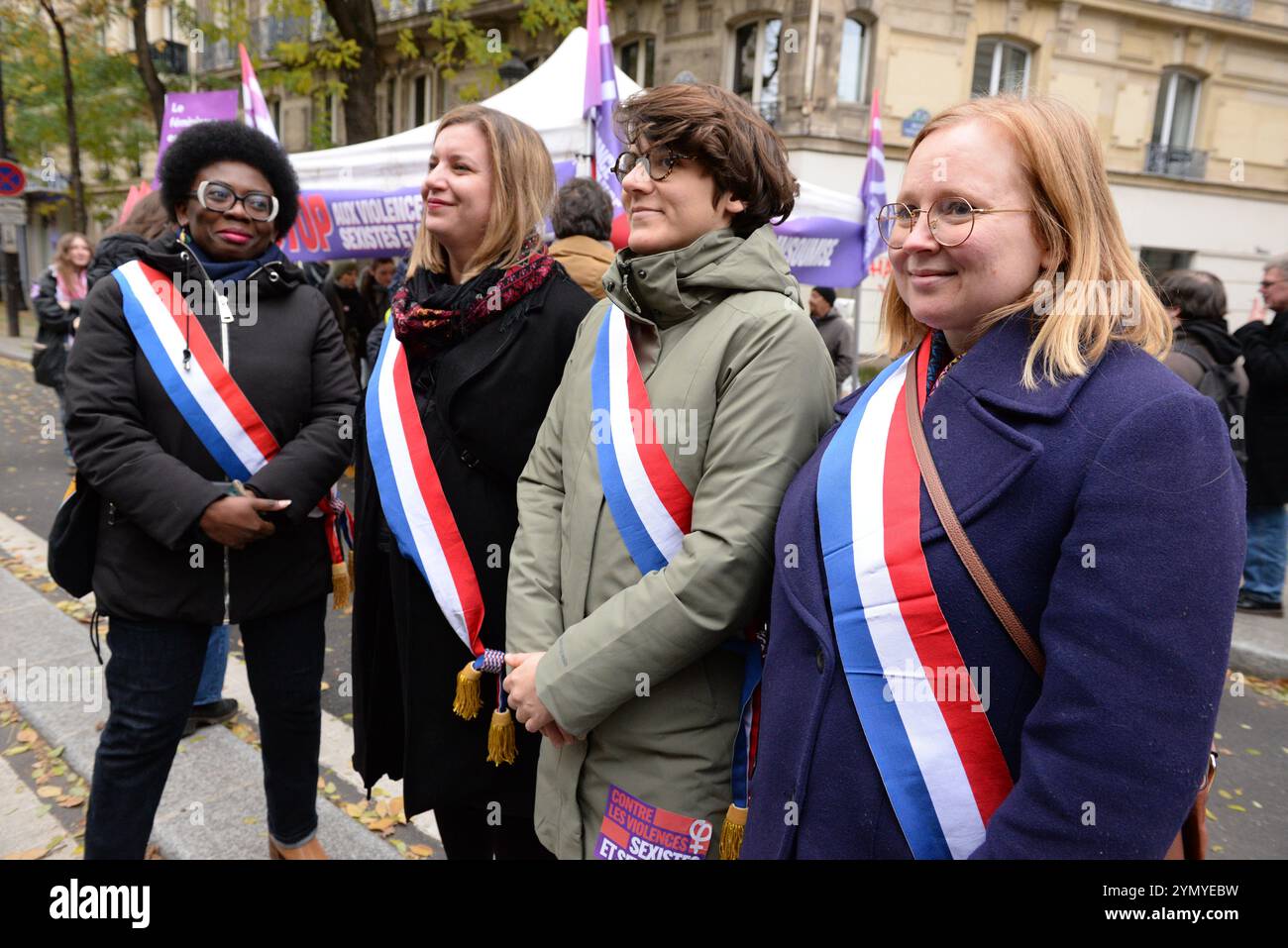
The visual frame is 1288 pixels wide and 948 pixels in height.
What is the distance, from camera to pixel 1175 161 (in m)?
18.7

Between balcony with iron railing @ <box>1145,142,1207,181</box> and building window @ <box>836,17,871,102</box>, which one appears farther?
balcony with iron railing @ <box>1145,142,1207,181</box>

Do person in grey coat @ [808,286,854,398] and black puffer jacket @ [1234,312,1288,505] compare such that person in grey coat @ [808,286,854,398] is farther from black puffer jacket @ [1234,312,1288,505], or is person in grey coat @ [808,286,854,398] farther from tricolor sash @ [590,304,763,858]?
tricolor sash @ [590,304,763,858]

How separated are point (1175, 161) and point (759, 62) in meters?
9.16

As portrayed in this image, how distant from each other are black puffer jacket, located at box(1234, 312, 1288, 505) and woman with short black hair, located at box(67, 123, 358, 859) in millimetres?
5509

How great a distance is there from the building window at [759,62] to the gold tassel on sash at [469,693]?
51.0ft

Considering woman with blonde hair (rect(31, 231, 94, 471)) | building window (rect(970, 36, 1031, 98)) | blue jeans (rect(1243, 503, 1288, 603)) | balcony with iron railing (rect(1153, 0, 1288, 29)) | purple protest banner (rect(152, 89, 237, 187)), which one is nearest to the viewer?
blue jeans (rect(1243, 503, 1288, 603))

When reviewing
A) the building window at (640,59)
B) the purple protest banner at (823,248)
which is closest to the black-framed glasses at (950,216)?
the purple protest banner at (823,248)

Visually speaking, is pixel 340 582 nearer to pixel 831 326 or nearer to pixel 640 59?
pixel 831 326

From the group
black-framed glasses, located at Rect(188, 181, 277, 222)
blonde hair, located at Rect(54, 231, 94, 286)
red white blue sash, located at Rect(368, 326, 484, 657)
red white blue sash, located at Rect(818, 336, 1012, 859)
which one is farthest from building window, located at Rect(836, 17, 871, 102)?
red white blue sash, located at Rect(818, 336, 1012, 859)

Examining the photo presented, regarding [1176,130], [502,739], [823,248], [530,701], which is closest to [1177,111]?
[1176,130]

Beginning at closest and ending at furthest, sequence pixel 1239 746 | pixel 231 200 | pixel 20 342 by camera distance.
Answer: pixel 231 200 → pixel 1239 746 → pixel 20 342

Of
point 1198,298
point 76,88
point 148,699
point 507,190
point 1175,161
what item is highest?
point 76,88

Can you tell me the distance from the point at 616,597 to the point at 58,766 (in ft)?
9.65

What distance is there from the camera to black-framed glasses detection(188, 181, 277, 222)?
2.45m
